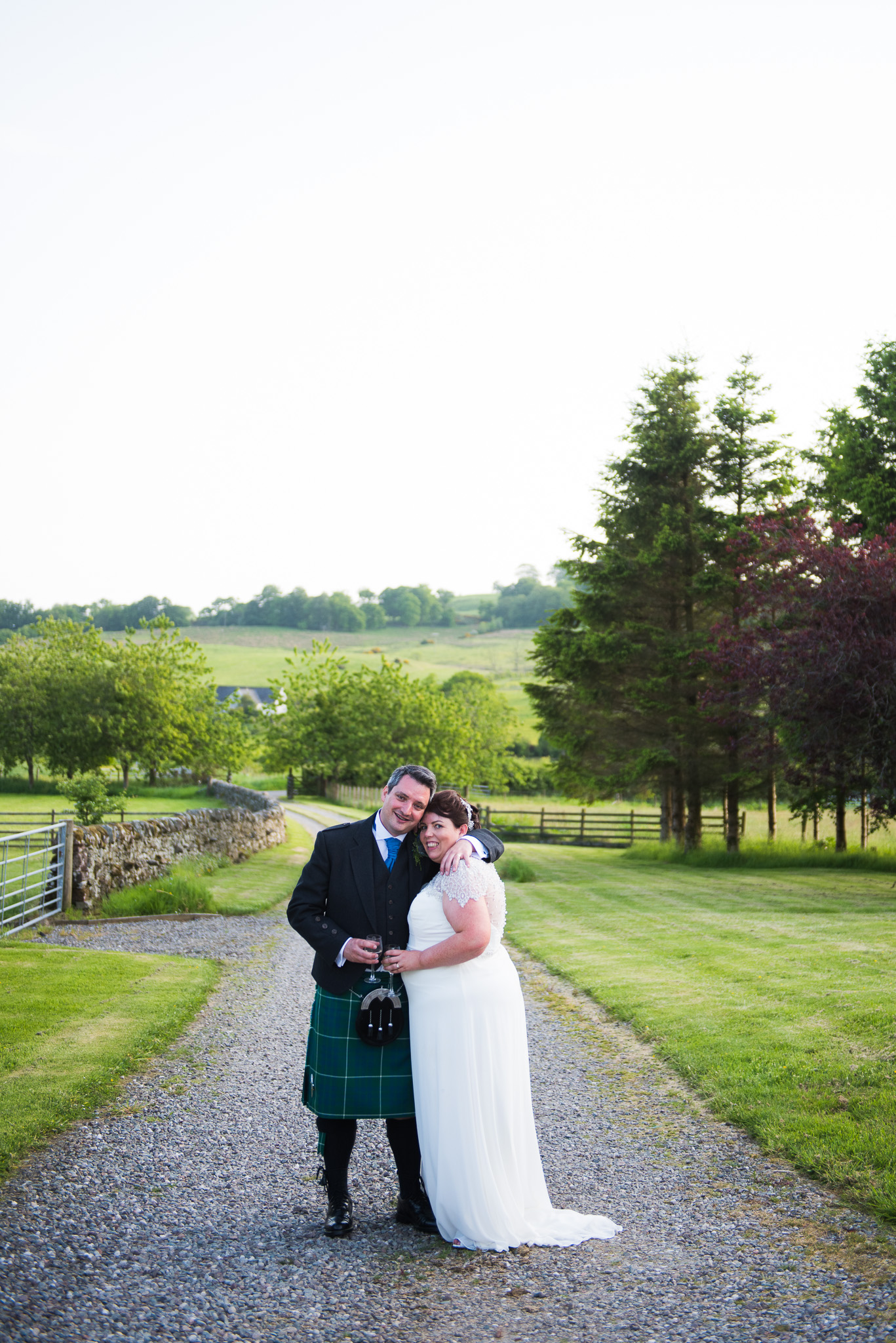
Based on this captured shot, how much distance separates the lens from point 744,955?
428 inches

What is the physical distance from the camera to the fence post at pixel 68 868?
1325 cm

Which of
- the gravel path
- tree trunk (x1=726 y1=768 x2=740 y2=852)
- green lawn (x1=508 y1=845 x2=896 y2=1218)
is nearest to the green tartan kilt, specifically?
the gravel path

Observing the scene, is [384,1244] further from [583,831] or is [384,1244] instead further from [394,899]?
[583,831]

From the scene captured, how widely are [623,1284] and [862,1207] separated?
1.44 m

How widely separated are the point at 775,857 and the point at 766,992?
1609cm

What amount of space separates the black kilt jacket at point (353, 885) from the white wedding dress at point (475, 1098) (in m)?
0.15

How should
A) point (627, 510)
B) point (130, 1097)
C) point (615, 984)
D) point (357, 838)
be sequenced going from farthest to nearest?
point (627, 510) → point (615, 984) → point (130, 1097) → point (357, 838)

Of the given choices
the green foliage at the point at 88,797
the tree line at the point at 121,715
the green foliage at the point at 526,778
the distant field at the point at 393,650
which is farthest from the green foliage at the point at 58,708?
the distant field at the point at 393,650

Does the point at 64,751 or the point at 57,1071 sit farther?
the point at 64,751

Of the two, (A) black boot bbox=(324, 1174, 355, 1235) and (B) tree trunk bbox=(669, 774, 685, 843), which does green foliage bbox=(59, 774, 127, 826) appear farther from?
(B) tree trunk bbox=(669, 774, 685, 843)

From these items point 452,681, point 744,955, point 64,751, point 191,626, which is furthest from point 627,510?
point 191,626

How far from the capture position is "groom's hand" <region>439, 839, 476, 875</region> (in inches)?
168

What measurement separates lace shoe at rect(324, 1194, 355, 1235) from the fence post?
9897mm

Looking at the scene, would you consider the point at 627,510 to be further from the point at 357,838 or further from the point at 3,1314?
the point at 3,1314
